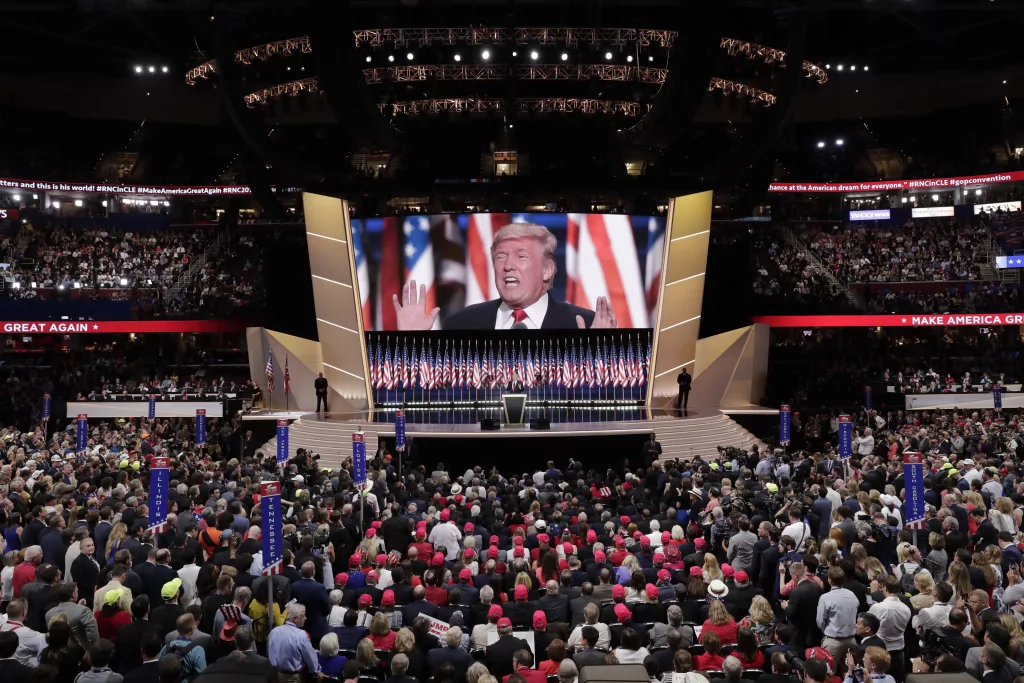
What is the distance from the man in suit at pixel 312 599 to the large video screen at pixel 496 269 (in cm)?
2391

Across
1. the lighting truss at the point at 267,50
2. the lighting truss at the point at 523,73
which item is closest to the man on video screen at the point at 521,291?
the lighting truss at the point at 523,73

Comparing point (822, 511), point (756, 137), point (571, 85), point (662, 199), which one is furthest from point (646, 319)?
point (822, 511)

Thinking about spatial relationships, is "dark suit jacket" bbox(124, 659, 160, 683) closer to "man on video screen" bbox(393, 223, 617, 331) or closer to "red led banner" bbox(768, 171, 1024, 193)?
"man on video screen" bbox(393, 223, 617, 331)

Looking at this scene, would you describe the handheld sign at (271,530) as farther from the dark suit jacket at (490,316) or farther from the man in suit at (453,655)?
the dark suit jacket at (490,316)

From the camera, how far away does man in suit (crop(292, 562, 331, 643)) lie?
9.17m

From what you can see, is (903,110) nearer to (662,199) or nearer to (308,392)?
(662,199)

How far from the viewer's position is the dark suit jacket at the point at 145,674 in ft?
22.8

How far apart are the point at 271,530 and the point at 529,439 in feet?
51.8

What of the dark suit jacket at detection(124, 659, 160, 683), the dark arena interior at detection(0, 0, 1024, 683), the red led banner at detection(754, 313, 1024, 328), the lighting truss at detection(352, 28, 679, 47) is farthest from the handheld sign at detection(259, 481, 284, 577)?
the red led banner at detection(754, 313, 1024, 328)

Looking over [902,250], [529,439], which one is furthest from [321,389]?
[902,250]

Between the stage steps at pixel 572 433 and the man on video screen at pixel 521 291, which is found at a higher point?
the man on video screen at pixel 521 291

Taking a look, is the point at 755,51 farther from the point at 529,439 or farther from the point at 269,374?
the point at 269,374

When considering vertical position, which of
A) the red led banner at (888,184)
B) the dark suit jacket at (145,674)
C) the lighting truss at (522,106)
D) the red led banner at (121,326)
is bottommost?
the dark suit jacket at (145,674)

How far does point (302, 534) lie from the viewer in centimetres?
1142
